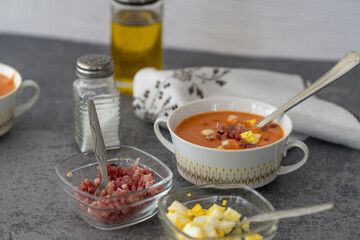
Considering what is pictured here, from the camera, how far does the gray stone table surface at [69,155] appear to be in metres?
1.16

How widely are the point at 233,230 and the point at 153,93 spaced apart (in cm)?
66

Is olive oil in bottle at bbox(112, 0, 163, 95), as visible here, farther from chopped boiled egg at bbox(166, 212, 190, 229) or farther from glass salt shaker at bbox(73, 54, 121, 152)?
chopped boiled egg at bbox(166, 212, 190, 229)

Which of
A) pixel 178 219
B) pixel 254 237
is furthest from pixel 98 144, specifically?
pixel 254 237

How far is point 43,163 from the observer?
1.42m

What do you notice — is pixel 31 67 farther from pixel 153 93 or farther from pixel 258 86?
pixel 258 86

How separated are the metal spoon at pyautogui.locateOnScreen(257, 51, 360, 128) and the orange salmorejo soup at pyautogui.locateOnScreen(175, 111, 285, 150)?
35mm

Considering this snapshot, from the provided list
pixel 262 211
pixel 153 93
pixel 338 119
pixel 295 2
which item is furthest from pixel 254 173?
pixel 295 2

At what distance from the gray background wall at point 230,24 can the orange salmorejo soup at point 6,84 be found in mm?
746

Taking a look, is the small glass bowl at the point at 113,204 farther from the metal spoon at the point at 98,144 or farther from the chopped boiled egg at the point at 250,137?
the chopped boiled egg at the point at 250,137

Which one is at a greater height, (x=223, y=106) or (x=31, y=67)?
(x=223, y=106)

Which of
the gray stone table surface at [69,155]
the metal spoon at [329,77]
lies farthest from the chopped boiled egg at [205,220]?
the metal spoon at [329,77]

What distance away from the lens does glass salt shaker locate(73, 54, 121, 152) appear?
1.38 metres

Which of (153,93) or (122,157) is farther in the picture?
(153,93)

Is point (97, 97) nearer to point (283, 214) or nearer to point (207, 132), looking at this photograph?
point (207, 132)
